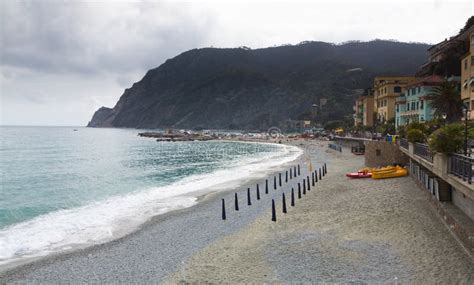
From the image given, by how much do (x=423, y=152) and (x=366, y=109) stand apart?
276 feet

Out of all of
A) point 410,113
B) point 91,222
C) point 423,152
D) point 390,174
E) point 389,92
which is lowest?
point 91,222

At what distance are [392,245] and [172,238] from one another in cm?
1150

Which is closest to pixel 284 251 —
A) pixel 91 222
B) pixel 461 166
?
pixel 461 166

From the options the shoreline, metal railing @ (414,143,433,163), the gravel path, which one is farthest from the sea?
metal railing @ (414,143,433,163)

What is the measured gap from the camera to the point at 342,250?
58.5ft

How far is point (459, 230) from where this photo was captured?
707 inches

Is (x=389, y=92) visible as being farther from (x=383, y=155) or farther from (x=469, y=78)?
(x=383, y=155)

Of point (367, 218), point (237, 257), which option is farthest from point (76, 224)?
point (367, 218)

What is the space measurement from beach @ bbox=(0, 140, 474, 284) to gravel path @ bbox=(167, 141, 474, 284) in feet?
0.13

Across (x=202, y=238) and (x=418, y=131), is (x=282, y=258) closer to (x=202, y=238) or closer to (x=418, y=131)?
(x=202, y=238)

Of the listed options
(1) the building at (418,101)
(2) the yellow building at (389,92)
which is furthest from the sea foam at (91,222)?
(2) the yellow building at (389,92)

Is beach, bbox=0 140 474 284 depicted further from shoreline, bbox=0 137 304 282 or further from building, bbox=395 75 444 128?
building, bbox=395 75 444 128

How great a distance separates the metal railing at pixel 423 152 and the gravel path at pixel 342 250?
10.3ft

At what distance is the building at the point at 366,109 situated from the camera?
103062mm
